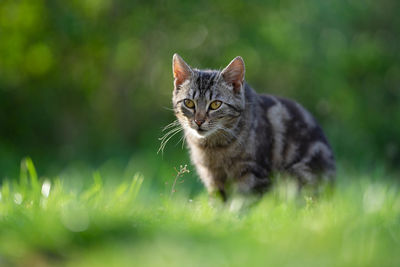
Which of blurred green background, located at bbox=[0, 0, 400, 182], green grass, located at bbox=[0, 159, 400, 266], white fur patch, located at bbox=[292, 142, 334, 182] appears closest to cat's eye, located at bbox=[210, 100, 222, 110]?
white fur patch, located at bbox=[292, 142, 334, 182]

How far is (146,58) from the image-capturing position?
403 inches

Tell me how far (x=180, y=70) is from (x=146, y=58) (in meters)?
6.22

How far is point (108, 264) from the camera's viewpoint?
209 cm

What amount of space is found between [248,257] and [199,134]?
1.91 metres

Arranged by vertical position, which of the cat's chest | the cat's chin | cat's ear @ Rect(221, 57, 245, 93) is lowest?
the cat's chest

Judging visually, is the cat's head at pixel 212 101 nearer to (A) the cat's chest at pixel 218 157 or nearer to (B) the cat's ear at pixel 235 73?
(B) the cat's ear at pixel 235 73

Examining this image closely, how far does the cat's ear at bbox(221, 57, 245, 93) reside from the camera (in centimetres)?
394

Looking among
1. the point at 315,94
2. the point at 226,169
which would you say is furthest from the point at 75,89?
the point at 226,169

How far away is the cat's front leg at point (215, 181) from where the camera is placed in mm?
4078

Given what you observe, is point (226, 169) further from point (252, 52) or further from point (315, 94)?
point (252, 52)

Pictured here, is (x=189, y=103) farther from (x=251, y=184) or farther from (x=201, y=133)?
(x=251, y=184)

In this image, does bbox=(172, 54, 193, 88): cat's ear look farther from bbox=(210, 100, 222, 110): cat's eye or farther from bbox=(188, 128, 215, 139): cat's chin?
bbox=(188, 128, 215, 139): cat's chin

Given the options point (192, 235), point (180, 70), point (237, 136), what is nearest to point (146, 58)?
point (180, 70)

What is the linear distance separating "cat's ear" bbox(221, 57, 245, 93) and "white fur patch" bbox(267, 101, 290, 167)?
1.59ft
